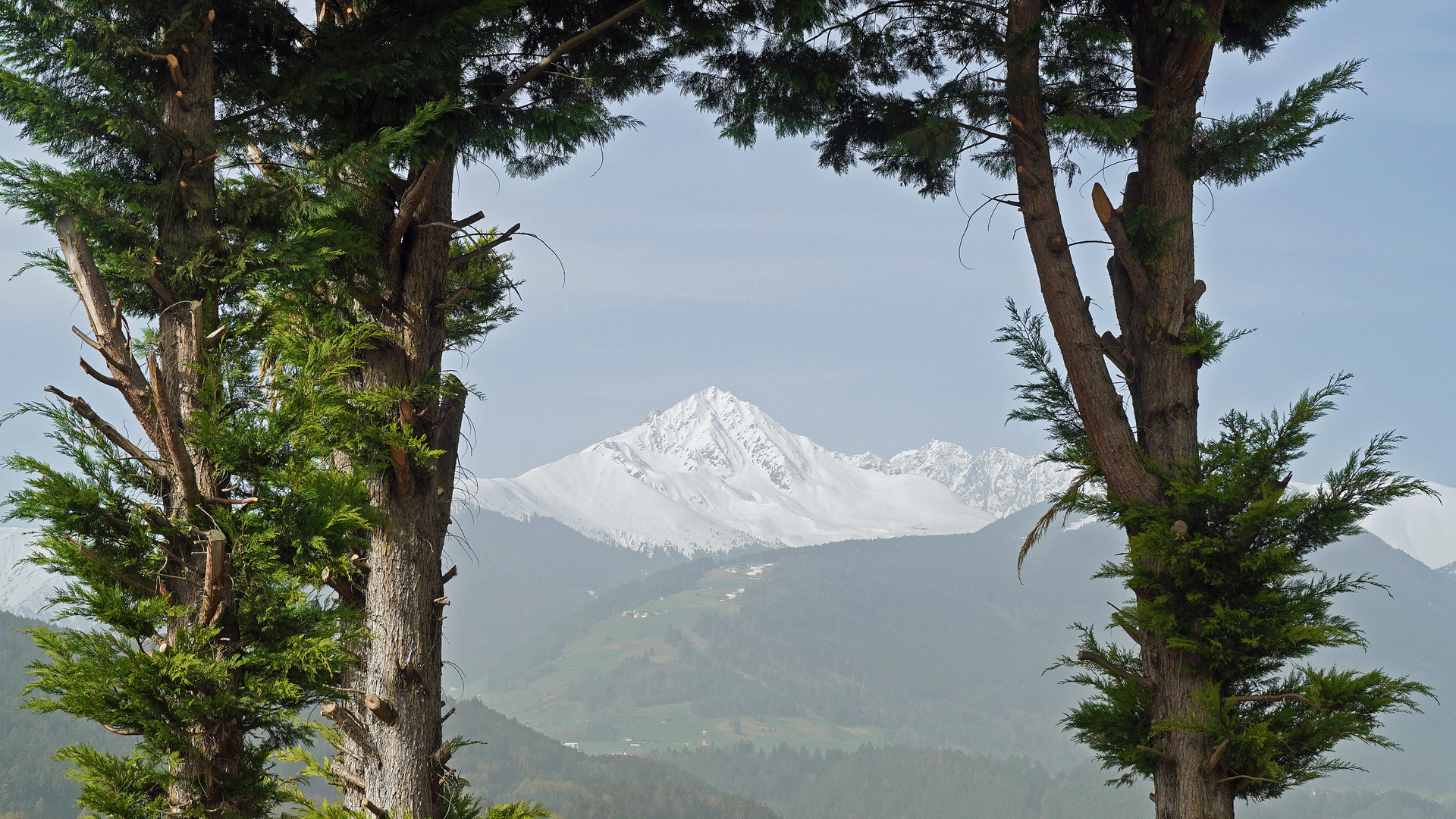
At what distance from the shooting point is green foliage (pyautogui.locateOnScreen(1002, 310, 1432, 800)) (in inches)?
216

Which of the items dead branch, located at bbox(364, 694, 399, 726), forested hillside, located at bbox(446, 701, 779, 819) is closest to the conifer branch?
dead branch, located at bbox(364, 694, 399, 726)

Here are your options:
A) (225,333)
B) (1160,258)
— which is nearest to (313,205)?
(225,333)

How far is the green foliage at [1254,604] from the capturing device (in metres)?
5.48

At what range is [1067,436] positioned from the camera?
7004 millimetres

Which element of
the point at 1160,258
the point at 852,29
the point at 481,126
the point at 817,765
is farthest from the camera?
the point at 817,765

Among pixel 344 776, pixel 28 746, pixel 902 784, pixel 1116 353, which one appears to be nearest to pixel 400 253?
pixel 344 776

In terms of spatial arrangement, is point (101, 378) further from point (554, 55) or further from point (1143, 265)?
point (1143, 265)

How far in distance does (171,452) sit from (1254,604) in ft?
19.0

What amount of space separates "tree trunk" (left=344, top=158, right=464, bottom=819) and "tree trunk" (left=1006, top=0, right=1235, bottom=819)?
3.86 m

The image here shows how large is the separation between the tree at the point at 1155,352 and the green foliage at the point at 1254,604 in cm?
1

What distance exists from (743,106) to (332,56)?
3535 mm

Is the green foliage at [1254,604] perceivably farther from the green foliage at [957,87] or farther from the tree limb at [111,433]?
the tree limb at [111,433]

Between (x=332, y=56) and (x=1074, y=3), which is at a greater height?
(x=1074, y=3)

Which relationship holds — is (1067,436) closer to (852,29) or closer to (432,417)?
(852,29)
